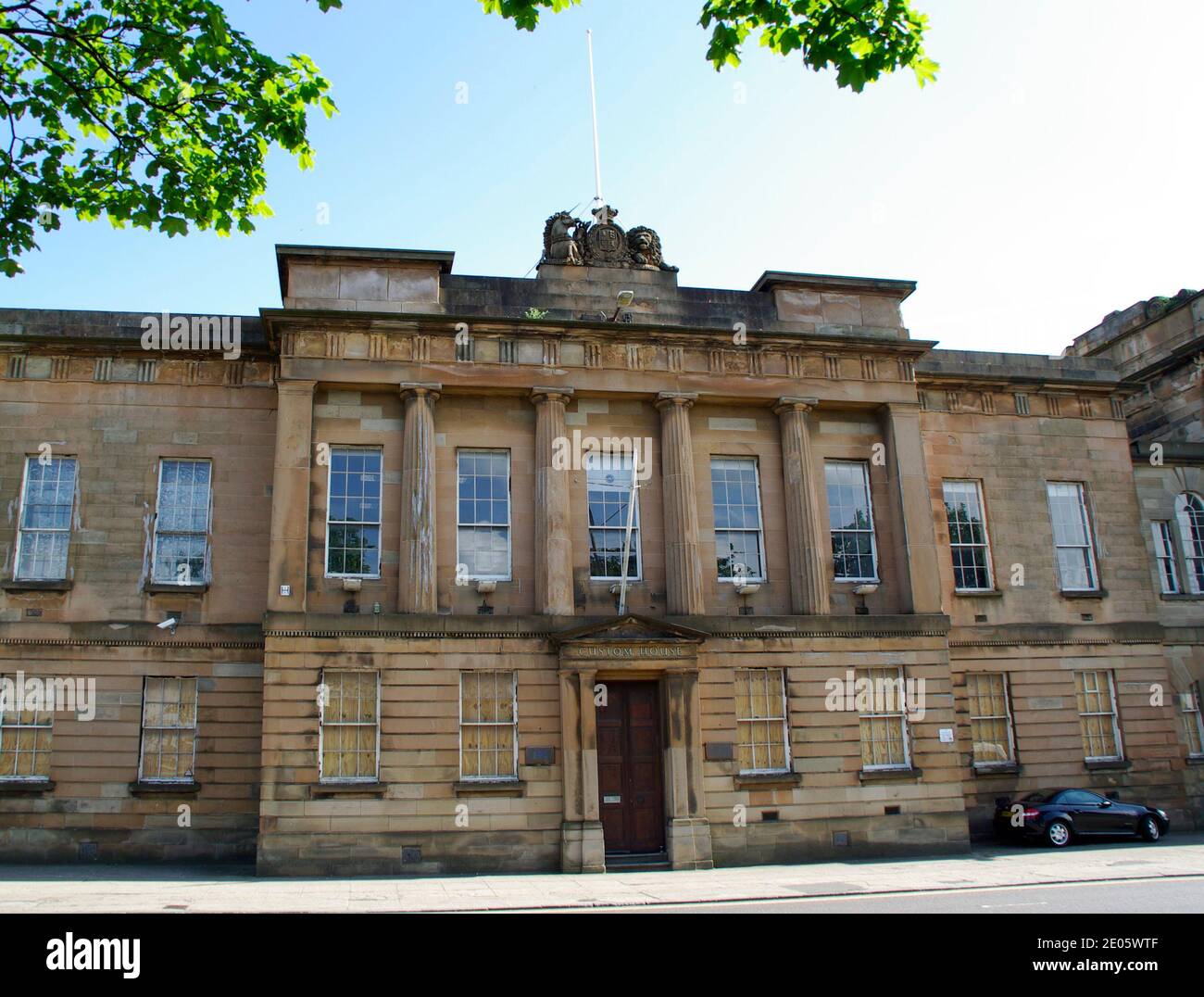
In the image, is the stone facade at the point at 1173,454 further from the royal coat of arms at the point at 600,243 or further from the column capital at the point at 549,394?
the column capital at the point at 549,394

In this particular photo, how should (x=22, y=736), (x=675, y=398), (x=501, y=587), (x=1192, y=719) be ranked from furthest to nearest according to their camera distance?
(x=1192, y=719), (x=675, y=398), (x=501, y=587), (x=22, y=736)

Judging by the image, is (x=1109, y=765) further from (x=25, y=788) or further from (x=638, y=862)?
(x=25, y=788)

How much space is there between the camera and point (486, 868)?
1894 cm

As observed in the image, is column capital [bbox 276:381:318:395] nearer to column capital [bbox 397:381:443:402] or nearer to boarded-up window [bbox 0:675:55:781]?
column capital [bbox 397:381:443:402]

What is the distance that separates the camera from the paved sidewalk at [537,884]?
46.4ft

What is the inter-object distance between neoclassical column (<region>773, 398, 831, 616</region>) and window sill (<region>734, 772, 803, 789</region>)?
131 inches

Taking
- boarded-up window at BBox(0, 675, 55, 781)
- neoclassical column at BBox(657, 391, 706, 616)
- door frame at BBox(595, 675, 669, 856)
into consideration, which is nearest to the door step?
door frame at BBox(595, 675, 669, 856)

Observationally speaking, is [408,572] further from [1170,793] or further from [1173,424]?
[1173,424]

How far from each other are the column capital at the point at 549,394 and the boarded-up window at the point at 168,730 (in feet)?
29.2

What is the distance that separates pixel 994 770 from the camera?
23.6 meters

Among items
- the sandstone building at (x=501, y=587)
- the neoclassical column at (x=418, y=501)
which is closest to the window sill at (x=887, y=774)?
the sandstone building at (x=501, y=587)

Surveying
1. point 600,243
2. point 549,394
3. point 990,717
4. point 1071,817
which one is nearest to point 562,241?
point 600,243

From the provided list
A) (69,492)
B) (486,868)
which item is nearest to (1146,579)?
(486,868)

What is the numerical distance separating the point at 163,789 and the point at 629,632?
948 cm
